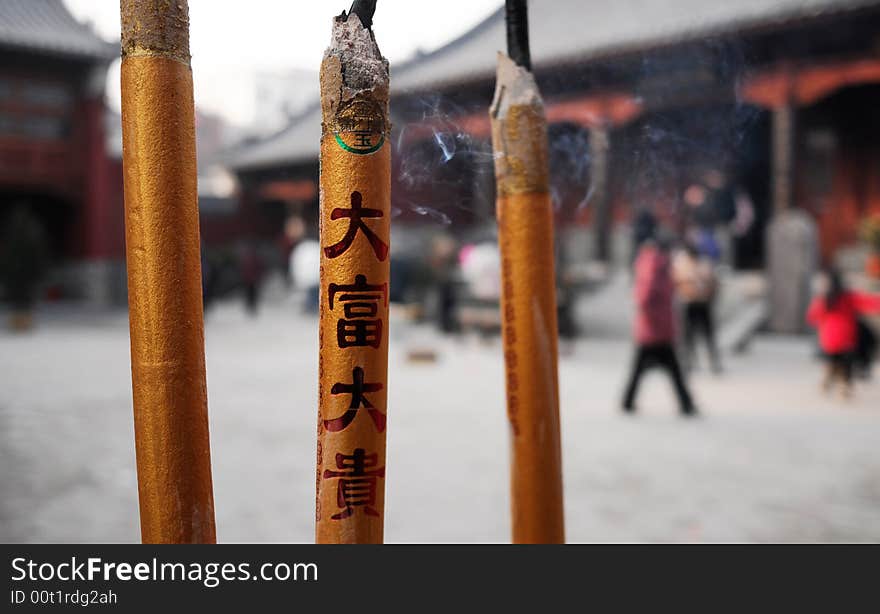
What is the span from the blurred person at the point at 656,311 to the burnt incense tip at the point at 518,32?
4.04m

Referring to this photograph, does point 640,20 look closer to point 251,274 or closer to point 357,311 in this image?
point 251,274

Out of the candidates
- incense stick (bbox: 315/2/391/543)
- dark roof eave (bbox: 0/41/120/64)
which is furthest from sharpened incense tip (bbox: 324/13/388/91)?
dark roof eave (bbox: 0/41/120/64)

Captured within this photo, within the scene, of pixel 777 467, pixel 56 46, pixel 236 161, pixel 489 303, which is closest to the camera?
pixel 777 467

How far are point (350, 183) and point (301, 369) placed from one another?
693cm

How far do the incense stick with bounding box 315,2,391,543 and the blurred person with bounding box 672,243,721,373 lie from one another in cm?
622

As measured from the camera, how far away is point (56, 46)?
544 inches

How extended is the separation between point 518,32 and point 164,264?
2.61 feet

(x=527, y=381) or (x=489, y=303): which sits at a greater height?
(x=489, y=303)

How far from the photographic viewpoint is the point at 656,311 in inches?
212

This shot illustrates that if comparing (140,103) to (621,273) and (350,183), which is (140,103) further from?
(621,273)

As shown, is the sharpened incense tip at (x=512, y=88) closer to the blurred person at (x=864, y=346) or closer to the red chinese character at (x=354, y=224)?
the red chinese character at (x=354, y=224)

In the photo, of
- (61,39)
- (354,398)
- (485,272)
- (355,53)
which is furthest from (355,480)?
(61,39)

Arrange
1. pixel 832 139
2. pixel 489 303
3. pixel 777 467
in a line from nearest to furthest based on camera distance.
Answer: pixel 777 467 < pixel 489 303 < pixel 832 139

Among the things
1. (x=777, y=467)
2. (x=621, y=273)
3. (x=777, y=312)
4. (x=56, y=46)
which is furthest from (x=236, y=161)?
(x=777, y=467)
